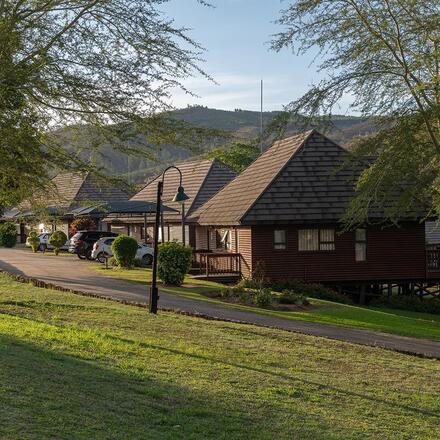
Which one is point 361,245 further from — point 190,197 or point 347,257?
point 190,197

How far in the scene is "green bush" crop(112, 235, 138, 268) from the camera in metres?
35.8

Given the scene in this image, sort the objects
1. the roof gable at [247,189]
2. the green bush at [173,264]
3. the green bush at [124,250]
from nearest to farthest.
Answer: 1. the green bush at [173,264]
2. the roof gable at [247,189]
3. the green bush at [124,250]

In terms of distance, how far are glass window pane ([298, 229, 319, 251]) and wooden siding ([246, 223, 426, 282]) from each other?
0.73ft

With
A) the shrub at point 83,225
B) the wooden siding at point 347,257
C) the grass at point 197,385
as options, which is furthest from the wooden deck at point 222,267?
the shrub at point 83,225

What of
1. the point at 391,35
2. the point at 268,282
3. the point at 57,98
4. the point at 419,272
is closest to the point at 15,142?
the point at 57,98

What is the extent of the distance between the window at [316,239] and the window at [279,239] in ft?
2.24

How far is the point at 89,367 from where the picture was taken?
1010cm

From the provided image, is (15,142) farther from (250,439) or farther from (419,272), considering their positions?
(419,272)

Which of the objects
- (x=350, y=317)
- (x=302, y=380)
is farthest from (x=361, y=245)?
(x=302, y=380)

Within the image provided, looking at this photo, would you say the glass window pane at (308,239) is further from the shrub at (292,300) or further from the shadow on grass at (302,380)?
the shadow on grass at (302,380)

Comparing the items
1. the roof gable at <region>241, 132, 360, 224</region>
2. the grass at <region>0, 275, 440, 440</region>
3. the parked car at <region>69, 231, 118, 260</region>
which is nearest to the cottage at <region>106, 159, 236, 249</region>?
the parked car at <region>69, 231, 118, 260</region>

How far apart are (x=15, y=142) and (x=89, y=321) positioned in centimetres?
435

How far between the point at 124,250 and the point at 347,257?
11.1 meters

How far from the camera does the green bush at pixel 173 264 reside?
28500mm
